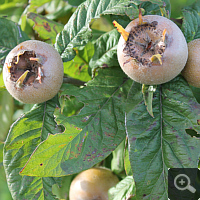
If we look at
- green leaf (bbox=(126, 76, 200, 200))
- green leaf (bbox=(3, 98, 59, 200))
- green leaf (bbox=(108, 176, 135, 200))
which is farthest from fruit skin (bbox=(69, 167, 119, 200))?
green leaf (bbox=(126, 76, 200, 200))

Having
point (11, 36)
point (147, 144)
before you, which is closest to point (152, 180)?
point (147, 144)

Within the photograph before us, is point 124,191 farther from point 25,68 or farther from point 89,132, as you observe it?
point 25,68

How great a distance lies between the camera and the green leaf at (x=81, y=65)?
2035 mm

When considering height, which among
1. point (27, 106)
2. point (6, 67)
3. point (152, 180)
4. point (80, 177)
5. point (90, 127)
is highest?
point (6, 67)

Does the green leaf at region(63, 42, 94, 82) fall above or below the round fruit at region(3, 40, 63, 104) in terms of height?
below

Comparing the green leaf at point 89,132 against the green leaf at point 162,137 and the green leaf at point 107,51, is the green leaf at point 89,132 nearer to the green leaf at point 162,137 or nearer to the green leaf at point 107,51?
the green leaf at point 107,51

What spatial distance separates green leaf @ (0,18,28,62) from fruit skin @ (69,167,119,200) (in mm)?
1218

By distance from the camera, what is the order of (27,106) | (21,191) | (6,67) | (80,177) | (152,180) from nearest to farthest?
(152,180) < (6,67) < (21,191) < (80,177) < (27,106)

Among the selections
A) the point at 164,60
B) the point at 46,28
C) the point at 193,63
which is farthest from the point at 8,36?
the point at 193,63

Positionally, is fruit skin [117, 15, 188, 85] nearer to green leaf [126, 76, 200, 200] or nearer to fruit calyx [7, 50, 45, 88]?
green leaf [126, 76, 200, 200]

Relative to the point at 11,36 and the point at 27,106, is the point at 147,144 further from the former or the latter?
the point at 27,106

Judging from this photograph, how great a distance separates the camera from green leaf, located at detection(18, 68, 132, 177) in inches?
50.8

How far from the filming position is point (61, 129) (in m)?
1.57

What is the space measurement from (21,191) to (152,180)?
32.5 inches
